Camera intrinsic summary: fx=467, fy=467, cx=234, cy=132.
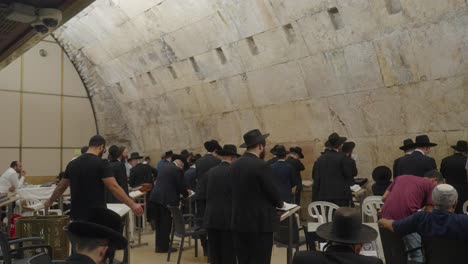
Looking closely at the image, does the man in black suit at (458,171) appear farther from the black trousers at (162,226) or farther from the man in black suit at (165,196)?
the black trousers at (162,226)

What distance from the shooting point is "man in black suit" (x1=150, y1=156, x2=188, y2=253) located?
7656 mm

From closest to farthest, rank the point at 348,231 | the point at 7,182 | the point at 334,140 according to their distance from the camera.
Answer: the point at 348,231
the point at 334,140
the point at 7,182

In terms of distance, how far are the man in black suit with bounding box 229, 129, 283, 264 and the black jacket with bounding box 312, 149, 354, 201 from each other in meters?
2.95

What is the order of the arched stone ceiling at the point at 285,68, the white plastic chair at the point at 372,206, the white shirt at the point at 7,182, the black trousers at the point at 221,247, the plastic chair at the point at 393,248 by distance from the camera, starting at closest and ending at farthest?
the plastic chair at the point at 393,248
the black trousers at the point at 221,247
the white plastic chair at the point at 372,206
the arched stone ceiling at the point at 285,68
the white shirt at the point at 7,182

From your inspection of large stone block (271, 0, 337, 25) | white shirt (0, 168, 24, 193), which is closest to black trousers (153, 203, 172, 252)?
white shirt (0, 168, 24, 193)

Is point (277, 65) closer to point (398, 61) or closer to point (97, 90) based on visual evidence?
point (398, 61)

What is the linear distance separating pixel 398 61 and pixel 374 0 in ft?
3.89

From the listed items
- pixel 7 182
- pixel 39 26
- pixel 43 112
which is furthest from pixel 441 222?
pixel 43 112

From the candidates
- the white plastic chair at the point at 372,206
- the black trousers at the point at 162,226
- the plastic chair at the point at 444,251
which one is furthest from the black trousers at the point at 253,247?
the black trousers at the point at 162,226

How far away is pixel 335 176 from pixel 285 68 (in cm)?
386

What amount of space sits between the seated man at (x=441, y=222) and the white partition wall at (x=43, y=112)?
14.2 m

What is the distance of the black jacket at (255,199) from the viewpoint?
176 inches

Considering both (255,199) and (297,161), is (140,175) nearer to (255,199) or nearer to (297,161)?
(297,161)

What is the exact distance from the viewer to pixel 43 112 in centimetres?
1619
